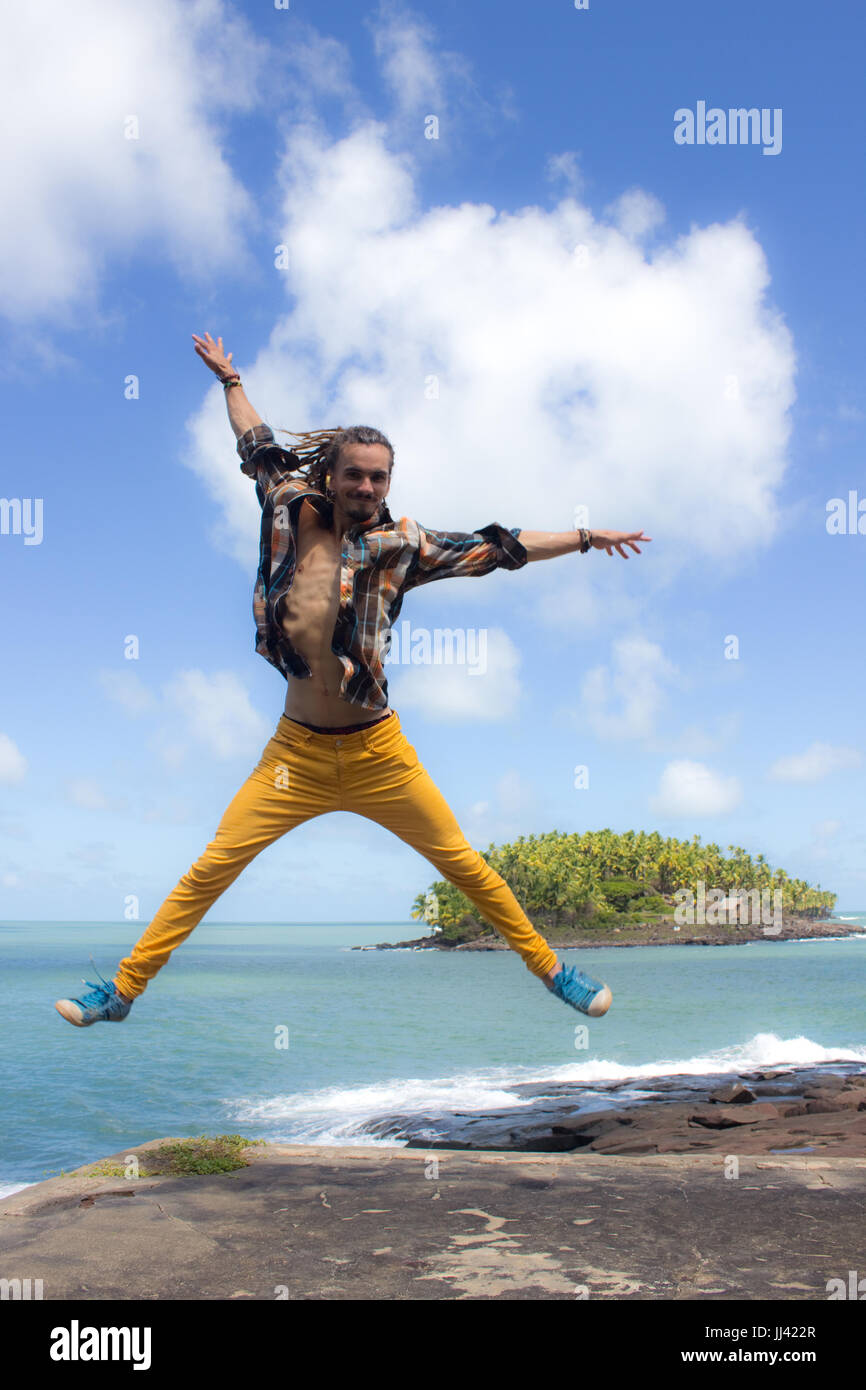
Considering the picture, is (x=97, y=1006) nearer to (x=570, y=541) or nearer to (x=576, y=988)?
(x=576, y=988)

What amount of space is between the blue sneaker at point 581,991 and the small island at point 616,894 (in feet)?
303

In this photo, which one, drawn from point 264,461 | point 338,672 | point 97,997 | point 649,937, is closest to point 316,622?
point 338,672

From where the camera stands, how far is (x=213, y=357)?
5.05 metres

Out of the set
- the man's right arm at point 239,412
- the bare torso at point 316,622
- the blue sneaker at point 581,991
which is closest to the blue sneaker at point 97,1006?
the bare torso at point 316,622

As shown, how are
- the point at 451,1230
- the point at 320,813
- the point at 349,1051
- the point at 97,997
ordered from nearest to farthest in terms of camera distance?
the point at 451,1230
the point at 97,997
the point at 320,813
the point at 349,1051

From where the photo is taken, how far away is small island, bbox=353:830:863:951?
331 feet

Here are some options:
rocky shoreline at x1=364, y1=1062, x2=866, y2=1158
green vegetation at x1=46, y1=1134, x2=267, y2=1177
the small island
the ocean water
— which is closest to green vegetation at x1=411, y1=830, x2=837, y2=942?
the small island

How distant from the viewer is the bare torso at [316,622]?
Answer: 450 centimetres

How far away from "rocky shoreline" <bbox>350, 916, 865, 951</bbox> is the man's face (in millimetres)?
90928

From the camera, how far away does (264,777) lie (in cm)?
465

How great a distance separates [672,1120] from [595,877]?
10348cm
